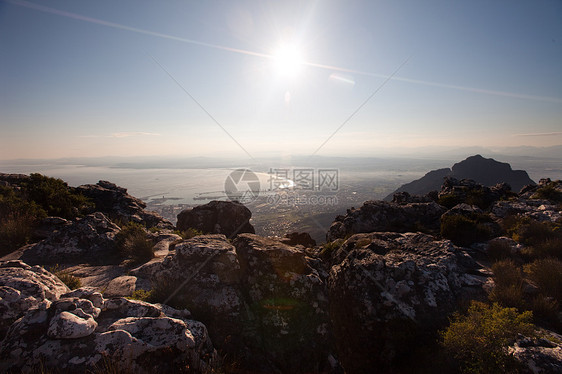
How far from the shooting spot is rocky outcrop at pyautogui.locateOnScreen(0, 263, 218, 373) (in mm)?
3561

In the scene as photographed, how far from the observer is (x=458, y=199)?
65.0 ft

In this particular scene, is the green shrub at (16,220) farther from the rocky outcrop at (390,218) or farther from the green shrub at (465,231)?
the green shrub at (465,231)

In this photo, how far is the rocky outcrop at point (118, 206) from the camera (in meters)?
16.2

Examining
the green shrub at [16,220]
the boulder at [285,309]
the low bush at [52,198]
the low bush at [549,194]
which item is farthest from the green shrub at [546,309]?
the low bush at [52,198]

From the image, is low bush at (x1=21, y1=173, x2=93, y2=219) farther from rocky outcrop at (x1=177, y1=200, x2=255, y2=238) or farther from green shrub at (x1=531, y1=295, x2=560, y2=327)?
green shrub at (x1=531, y1=295, x2=560, y2=327)

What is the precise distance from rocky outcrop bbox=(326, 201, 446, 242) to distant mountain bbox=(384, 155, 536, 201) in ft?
374

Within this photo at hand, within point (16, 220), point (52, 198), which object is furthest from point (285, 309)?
point (52, 198)

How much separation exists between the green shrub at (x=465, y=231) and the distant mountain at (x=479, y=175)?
→ 118 metres

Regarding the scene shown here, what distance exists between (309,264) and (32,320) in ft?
21.9

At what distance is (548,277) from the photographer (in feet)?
23.0

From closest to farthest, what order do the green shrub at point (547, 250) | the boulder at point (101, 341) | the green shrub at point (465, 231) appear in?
the boulder at point (101, 341)
the green shrub at point (547, 250)
the green shrub at point (465, 231)

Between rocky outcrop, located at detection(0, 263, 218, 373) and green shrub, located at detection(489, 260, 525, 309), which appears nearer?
rocky outcrop, located at detection(0, 263, 218, 373)

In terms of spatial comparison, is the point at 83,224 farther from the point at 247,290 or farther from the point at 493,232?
the point at 493,232

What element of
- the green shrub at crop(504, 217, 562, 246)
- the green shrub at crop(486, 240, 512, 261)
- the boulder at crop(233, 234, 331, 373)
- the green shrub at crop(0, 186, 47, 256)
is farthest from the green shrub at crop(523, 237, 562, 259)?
the green shrub at crop(0, 186, 47, 256)
